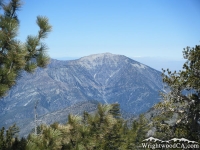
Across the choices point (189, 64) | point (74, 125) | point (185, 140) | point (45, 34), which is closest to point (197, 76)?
point (189, 64)

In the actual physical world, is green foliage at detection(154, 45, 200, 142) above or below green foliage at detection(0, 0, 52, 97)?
below

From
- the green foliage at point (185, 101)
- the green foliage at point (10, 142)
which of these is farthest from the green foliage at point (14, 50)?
the green foliage at point (185, 101)

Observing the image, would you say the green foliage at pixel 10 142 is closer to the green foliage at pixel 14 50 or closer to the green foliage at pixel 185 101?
the green foliage at pixel 14 50

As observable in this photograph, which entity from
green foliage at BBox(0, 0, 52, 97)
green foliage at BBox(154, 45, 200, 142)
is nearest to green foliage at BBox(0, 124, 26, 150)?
green foliage at BBox(0, 0, 52, 97)

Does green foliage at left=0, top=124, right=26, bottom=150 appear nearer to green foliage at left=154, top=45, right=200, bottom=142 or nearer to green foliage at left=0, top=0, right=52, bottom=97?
green foliage at left=0, top=0, right=52, bottom=97

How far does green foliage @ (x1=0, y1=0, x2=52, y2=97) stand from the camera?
18.4ft

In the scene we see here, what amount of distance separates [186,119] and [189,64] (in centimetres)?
338

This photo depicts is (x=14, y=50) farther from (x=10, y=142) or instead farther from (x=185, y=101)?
(x=185, y=101)

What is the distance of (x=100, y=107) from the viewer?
24.2 feet

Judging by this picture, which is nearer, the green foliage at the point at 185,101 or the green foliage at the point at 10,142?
the green foliage at the point at 10,142

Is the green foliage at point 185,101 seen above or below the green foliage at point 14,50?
below

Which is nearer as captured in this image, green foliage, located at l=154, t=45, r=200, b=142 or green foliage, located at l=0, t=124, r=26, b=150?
green foliage, located at l=0, t=124, r=26, b=150

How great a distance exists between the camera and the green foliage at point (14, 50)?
18.4 ft

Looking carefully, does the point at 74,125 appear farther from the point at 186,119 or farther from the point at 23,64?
the point at 186,119
